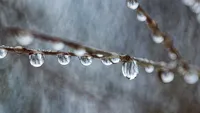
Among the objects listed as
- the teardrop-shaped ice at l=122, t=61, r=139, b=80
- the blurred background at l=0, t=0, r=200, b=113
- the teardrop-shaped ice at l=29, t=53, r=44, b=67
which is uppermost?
the blurred background at l=0, t=0, r=200, b=113

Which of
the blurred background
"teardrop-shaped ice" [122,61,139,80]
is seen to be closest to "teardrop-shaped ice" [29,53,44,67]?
"teardrop-shaped ice" [122,61,139,80]

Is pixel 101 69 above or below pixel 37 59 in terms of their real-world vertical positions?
above

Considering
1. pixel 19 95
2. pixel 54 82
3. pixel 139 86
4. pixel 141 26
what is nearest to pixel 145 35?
pixel 141 26

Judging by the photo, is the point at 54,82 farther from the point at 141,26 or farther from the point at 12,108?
the point at 141,26

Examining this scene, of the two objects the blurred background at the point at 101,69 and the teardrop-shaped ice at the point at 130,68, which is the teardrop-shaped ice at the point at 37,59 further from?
the blurred background at the point at 101,69

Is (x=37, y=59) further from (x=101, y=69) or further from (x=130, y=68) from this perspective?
(x=101, y=69)

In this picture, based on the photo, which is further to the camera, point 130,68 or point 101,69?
point 101,69

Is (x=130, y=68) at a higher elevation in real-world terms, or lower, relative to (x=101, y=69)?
lower

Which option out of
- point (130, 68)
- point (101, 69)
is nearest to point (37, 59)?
point (130, 68)

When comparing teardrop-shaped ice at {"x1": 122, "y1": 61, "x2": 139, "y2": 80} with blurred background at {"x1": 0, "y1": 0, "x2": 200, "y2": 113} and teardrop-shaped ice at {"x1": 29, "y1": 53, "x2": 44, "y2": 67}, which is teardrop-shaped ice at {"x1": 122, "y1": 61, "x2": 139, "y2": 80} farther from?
blurred background at {"x1": 0, "y1": 0, "x2": 200, "y2": 113}

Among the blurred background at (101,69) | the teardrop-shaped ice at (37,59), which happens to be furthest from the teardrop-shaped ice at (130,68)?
the blurred background at (101,69)
